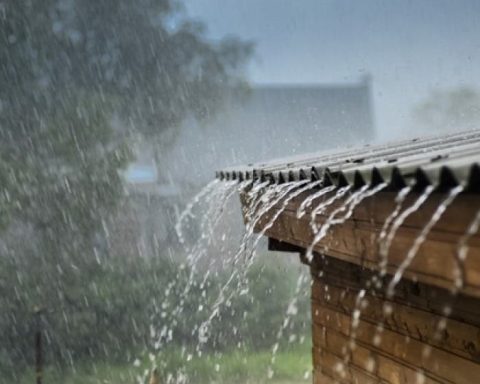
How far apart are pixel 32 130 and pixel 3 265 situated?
315 centimetres

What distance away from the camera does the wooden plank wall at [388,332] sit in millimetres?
2041

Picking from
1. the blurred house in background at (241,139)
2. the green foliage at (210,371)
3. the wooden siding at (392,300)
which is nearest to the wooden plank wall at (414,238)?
the wooden siding at (392,300)

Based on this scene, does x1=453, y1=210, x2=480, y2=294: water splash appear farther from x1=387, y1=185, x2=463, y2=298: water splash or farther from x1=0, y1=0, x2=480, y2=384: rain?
x1=0, y1=0, x2=480, y2=384: rain

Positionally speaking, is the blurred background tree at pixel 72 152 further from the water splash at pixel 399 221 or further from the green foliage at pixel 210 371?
the water splash at pixel 399 221

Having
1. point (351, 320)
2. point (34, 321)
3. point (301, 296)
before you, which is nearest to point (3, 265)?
point (34, 321)

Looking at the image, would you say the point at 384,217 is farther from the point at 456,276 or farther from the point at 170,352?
the point at 170,352

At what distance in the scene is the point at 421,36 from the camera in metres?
35.7

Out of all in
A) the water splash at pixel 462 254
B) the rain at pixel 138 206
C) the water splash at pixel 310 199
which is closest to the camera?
the water splash at pixel 462 254

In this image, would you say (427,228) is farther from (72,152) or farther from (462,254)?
(72,152)

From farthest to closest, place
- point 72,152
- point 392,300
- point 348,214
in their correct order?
point 72,152 → point 392,300 → point 348,214

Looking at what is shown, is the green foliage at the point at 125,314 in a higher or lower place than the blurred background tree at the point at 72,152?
lower

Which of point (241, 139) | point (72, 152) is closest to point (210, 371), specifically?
point (72, 152)

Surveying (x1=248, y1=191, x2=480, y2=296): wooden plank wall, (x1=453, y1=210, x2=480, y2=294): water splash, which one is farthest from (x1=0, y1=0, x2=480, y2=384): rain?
(x1=453, y1=210, x2=480, y2=294): water splash

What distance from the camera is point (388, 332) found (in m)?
2.54
